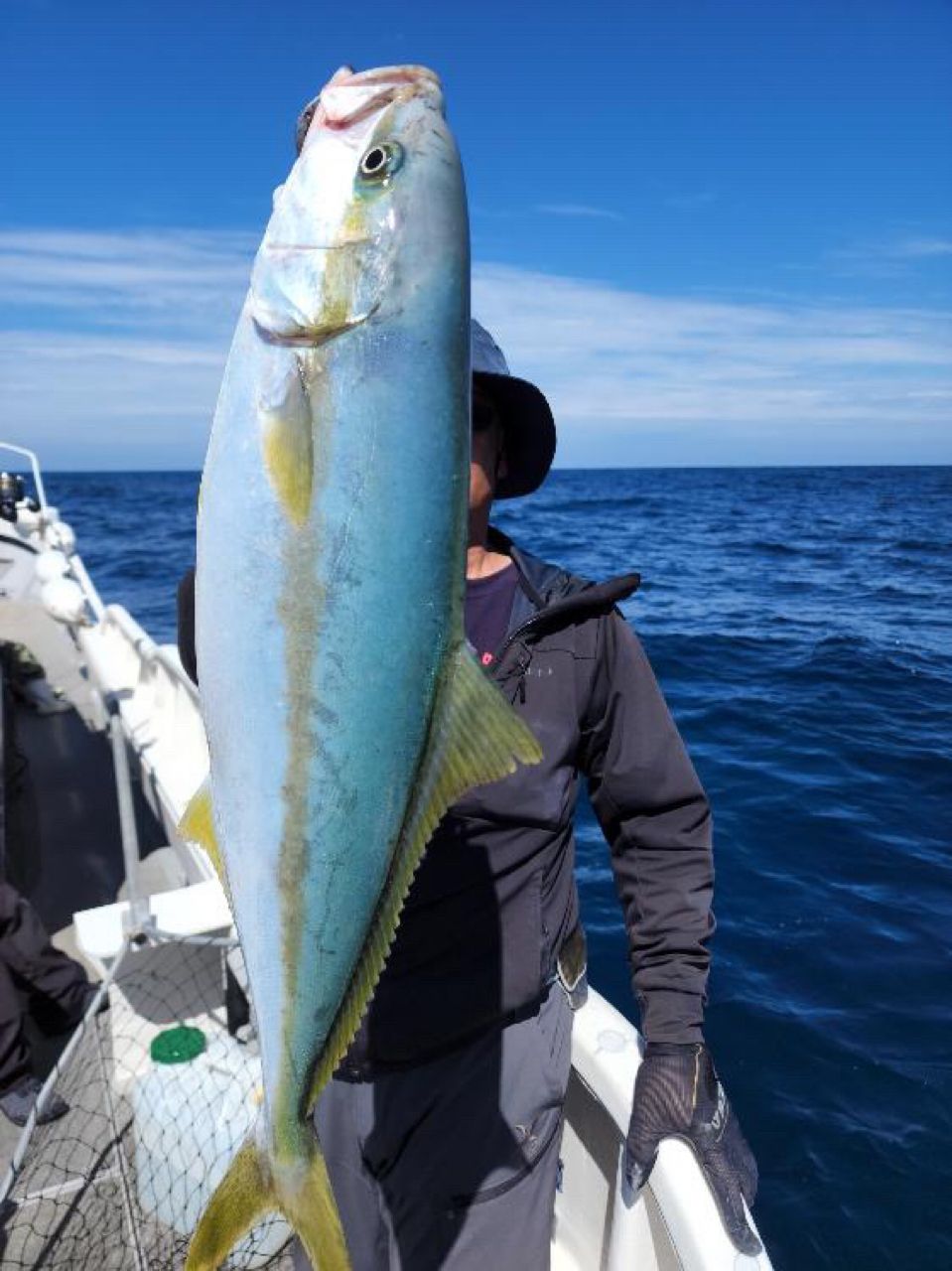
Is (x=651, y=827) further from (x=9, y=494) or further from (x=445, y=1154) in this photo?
(x=9, y=494)

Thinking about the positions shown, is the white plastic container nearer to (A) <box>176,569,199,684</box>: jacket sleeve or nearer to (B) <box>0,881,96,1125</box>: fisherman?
(B) <box>0,881,96,1125</box>: fisherman

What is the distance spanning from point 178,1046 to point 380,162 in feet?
10.9

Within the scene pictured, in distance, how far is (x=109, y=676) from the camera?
6844 millimetres

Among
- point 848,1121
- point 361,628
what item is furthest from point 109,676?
point 361,628

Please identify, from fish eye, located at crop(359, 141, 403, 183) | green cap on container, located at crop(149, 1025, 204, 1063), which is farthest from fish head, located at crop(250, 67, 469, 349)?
green cap on container, located at crop(149, 1025, 204, 1063)

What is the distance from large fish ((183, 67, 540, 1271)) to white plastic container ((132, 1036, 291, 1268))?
2.19 meters

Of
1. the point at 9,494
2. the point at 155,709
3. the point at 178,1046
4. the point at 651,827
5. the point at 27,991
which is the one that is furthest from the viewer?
the point at 9,494

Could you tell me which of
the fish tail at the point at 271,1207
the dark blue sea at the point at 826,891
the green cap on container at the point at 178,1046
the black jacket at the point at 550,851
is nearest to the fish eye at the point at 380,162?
the dark blue sea at the point at 826,891

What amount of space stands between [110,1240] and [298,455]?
10.5 feet

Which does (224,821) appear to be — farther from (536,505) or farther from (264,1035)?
(536,505)

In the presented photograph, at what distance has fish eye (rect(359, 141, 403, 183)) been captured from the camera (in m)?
1.42

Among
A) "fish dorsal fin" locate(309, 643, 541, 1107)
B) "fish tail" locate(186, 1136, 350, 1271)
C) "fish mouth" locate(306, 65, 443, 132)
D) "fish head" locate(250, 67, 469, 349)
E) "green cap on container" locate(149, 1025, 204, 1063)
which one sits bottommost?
"green cap on container" locate(149, 1025, 204, 1063)

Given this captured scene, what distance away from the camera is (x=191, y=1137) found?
11.0ft

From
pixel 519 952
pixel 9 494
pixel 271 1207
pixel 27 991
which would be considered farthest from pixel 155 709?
pixel 9 494
